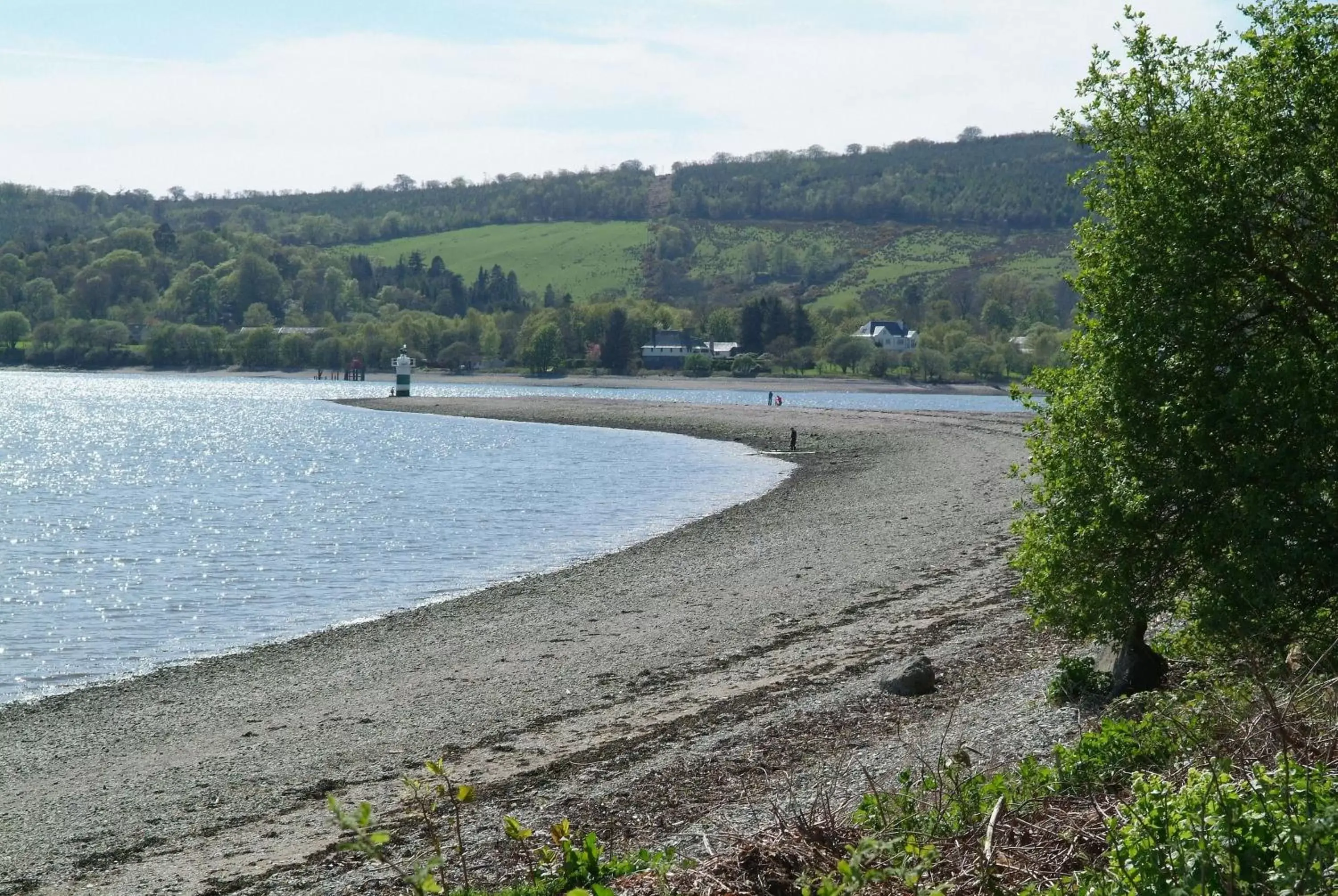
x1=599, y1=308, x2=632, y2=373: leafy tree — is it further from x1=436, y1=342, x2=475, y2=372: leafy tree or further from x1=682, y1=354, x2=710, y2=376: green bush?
x1=436, y1=342, x2=475, y2=372: leafy tree

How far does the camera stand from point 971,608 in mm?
20266

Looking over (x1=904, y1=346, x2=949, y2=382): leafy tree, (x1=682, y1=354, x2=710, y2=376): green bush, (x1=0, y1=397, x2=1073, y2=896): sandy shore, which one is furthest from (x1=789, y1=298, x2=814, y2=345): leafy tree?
(x1=0, y1=397, x2=1073, y2=896): sandy shore

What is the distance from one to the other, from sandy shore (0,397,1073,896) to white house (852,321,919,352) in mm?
155039

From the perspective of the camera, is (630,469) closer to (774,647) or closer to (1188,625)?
(774,647)

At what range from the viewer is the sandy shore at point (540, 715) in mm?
11297

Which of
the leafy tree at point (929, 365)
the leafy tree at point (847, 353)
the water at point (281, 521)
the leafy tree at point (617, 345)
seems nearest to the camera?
the water at point (281, 521)

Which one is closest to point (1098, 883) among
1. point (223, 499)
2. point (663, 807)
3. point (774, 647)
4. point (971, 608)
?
point (663, 807)

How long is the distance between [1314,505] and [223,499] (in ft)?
138

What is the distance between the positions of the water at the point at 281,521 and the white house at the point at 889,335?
99559 millimetres

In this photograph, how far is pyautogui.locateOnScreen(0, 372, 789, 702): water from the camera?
23125 millimetres

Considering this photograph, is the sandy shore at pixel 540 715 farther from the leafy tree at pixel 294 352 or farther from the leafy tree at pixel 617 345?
the leafy tree at pixel 294 352

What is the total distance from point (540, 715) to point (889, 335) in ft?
568

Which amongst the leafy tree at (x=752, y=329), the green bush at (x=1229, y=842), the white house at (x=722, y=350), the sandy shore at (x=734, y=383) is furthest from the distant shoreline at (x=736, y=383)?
the green bush at (x=1229, y=842)

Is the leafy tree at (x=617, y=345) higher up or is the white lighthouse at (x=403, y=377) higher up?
the leafy tree at (x=617, y=345)
